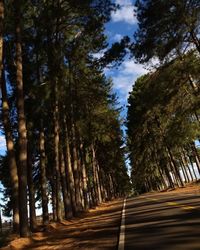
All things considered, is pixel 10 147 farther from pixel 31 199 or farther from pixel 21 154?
pixel 31 199

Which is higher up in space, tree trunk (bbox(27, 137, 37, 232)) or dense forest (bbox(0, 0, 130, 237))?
dense forest (bbox(0, 0, 130, 237))

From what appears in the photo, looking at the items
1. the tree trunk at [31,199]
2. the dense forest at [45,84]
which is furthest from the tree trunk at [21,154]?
the tree trunk at [31,199]

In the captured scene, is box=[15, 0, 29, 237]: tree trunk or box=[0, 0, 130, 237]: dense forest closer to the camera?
box=[15, 0, 29, 237]: tree trunk

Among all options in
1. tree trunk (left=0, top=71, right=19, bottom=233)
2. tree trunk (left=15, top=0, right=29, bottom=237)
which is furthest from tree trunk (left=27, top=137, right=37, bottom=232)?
tree trunk (left=15, top=0, right=29, bottom=237)

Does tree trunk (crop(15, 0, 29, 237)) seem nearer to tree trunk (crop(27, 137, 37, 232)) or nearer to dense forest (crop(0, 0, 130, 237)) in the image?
dense forest (crop(0, 0, 130, 237))

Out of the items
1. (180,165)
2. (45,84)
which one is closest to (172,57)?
(45,84)

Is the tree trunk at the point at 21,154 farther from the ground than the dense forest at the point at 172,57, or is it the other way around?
the dense forest at the point at 172,57

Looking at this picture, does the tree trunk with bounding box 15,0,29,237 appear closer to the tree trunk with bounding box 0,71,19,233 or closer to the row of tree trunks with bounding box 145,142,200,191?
the tree trunk with bounding box 0,71,19,233

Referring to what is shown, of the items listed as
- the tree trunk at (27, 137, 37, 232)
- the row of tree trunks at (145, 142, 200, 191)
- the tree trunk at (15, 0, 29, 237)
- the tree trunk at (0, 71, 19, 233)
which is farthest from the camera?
the row of tree trunks at (145, 142, 200, 191)

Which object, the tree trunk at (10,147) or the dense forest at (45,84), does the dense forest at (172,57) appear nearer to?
the dense forest at (45,84)

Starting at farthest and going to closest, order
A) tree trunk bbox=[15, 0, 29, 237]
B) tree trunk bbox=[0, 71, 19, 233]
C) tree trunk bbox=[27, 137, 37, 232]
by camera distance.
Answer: tree trunk bbox=[27, 137, 37, 232], tree trunk bbox=[0, 71, 19, 233], tree trunk bbox=[15, 0, 29, 237]

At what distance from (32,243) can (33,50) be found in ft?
42.8

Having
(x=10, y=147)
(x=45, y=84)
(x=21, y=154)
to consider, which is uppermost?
(x=45, y=84)

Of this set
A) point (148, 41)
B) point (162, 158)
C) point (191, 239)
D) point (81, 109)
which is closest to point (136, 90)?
point (162, 158)
